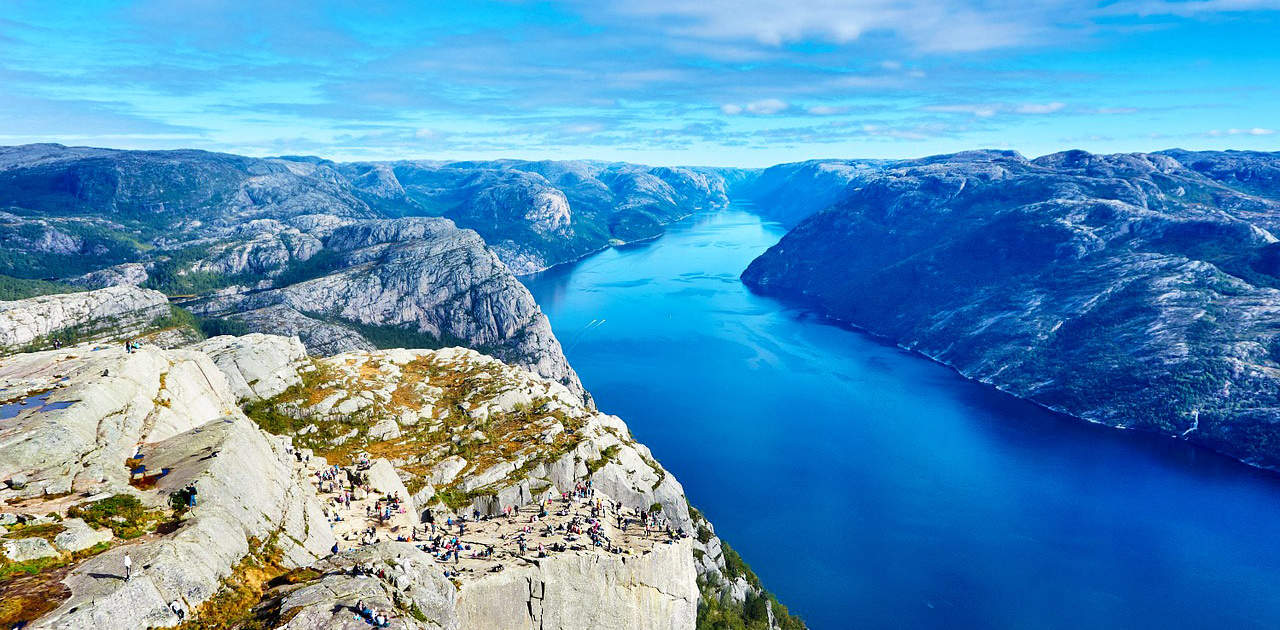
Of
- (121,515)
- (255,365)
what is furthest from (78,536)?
(255,365)

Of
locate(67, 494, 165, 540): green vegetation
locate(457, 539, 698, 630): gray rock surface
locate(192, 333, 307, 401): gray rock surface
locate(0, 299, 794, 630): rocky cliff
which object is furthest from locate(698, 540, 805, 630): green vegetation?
locate(67, 494, 165, 540): green vegetation

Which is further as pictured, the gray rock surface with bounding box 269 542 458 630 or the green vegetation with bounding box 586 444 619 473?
the green vegetation with bounding box 586 444 619 473

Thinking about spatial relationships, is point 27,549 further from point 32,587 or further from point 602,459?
point 602,459

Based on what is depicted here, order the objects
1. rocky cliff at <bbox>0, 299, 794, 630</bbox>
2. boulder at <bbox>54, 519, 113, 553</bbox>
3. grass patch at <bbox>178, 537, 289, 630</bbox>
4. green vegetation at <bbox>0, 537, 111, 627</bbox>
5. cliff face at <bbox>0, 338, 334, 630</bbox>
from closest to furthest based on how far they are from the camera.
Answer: green vegetation at <bbox>0, 537, 111, 627</bbox> < cliff face at <bbox>0, 338, 334, 630</bbox> < grass patch at <bbox>178, 537, 289, 630</bbox> < rocky cliff at <bbox>0, 299, 794, 630</bbox> < boulder at <bbox>54, 519, 113, 553</bbox>

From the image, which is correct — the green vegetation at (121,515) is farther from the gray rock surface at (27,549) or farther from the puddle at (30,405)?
the puddle at (30,405)

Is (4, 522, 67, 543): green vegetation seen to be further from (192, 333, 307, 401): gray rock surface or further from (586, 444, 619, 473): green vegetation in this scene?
(586, 444, 619, 473): green vegetation

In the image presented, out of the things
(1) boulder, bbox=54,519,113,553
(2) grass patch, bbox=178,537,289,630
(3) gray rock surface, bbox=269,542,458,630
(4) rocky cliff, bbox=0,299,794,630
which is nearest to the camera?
(2) grass patch, bbox=178,537,289,630

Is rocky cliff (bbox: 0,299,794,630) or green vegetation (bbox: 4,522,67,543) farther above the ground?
green vegetation (bbox: 4,522,67,543)

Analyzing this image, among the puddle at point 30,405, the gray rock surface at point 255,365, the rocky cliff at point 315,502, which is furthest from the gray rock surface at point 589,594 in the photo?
the gray rock surface at point 255,365
